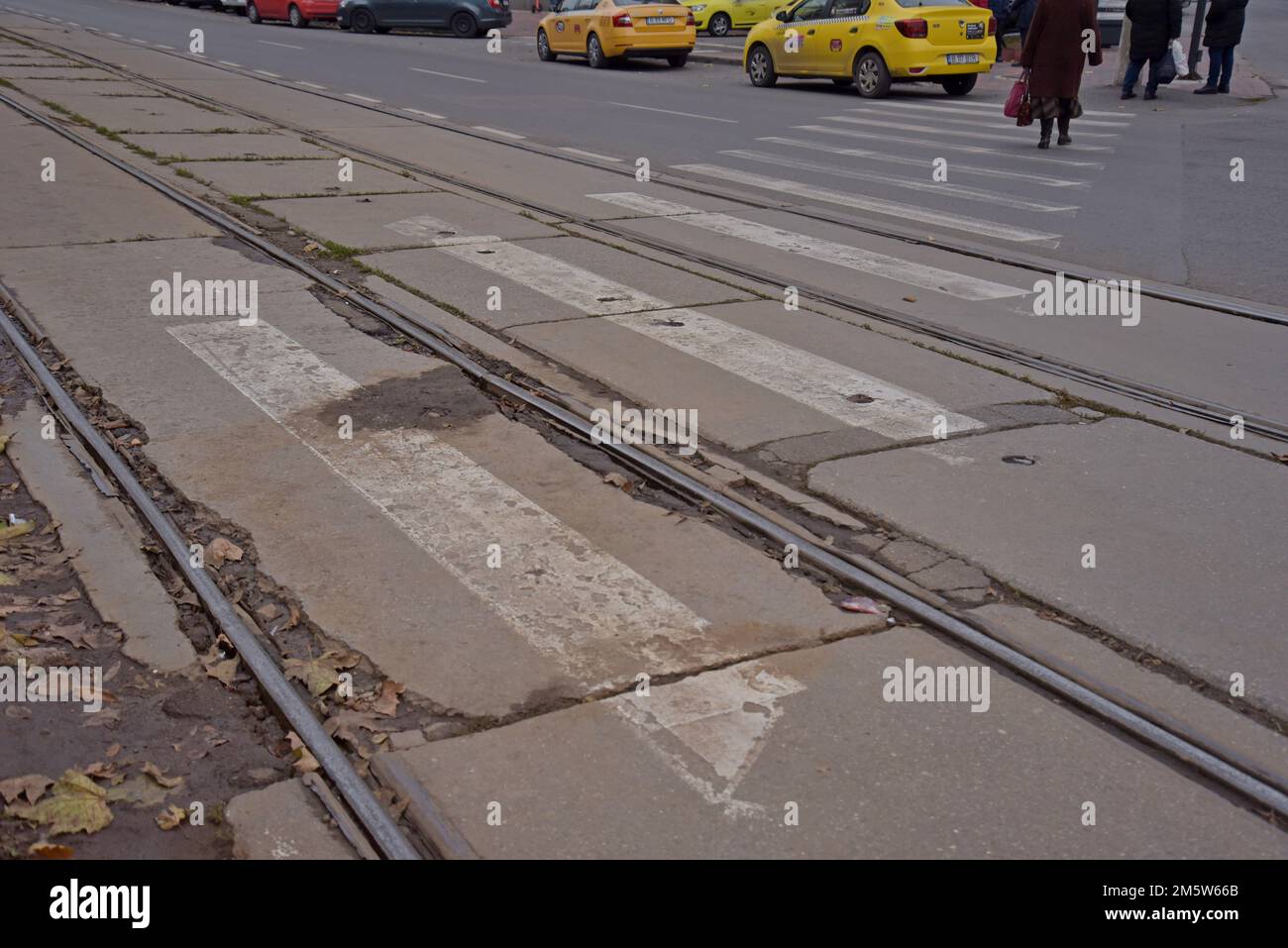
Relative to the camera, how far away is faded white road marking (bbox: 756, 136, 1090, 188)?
13.5 m

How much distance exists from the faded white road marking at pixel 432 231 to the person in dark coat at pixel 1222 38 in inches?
541

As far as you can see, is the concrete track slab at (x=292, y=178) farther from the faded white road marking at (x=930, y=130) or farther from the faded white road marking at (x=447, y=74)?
the faded white road marking at (x=447, y=74)

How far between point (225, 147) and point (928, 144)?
814 cm

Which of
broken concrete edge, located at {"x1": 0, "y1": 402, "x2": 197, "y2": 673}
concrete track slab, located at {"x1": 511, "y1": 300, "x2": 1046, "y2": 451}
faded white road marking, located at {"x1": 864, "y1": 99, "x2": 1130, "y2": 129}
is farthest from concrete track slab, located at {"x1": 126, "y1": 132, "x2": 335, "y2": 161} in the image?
faded white road marking, located at {"x1": 864, "y1": 99, "x2": 1130, "y2": 129}

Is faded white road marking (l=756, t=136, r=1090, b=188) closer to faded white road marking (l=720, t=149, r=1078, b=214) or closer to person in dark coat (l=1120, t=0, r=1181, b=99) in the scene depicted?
faded white road marking (l=720, t=149, r=1078, b=214)

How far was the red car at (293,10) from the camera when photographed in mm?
34812

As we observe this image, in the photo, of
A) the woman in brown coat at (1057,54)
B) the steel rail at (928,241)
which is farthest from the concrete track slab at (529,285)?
the woman in brown coat at (1057,54)

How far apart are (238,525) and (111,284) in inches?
166

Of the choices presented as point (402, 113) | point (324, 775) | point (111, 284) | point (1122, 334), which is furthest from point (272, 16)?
point (324, 775)

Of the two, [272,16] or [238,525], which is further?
[272,16]

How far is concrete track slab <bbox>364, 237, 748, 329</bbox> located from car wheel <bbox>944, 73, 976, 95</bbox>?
13.0 metres

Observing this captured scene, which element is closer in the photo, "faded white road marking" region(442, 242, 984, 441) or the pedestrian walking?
"faded white road marking" region(442, 242, 984, 441)

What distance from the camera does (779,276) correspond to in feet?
31.2
